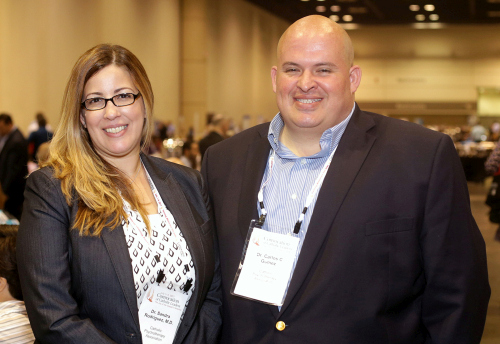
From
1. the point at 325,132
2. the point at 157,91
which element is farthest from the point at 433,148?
the point at 157,91

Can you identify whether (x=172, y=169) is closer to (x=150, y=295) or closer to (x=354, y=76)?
(x=150, y=295)

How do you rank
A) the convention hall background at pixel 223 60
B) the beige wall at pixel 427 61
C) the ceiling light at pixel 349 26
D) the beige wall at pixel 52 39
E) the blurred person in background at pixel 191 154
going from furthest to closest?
the beige wall at pixel 427 61 → the ceiling light at pixel 349 26 → the convention hall background at pixel 223 60 → the beige wall at pixel 52 39 → the blurred person in background at pixel 191 154

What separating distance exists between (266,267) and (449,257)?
627 mm

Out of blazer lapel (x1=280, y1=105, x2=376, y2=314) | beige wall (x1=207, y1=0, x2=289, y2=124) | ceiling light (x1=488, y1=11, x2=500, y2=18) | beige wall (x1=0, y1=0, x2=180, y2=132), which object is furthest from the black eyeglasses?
ceiling light (x1=488, y1=11, x2=500, y2=18)

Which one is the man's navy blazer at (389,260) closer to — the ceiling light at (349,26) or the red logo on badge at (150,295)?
the red logo on badge at (150,295)

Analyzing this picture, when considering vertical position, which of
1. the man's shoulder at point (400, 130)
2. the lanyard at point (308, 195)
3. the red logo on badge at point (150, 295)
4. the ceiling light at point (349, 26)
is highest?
the ceiling light at point (349, 26)

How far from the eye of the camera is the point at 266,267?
2025 mm

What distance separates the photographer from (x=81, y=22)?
12.7 m

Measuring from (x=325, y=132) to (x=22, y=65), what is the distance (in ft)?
33.5

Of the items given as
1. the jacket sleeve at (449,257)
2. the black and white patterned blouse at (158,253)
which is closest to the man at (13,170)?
the black and white patterned blouse at (158,253)

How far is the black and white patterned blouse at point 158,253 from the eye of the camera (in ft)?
6.42

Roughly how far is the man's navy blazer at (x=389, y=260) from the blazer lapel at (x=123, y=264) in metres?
0.43

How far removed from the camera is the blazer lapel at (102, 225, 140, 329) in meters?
→ 1.87

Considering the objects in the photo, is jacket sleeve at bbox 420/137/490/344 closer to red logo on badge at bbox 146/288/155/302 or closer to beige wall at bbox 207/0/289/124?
red logo on badge at bbox 146/288/155/302
